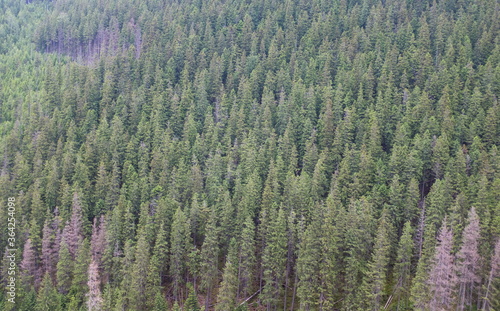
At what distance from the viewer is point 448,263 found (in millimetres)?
50250

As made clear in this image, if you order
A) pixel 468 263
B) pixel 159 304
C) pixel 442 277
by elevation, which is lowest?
pixel 159 304

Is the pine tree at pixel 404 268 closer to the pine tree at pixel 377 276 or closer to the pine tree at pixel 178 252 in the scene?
the pine tree at pixel 377 276

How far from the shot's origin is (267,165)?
8081 cm

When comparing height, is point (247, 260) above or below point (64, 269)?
above

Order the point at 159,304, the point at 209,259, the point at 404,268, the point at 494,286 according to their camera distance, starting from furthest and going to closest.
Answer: the point at 209,259, the point at 404,268, the point at 159,304, the point at 494,286

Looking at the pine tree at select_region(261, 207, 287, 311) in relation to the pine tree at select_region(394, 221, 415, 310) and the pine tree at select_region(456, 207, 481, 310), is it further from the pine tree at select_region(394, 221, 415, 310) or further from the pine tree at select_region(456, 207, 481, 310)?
the pine tree at select_region(456, 207, 481, 310)

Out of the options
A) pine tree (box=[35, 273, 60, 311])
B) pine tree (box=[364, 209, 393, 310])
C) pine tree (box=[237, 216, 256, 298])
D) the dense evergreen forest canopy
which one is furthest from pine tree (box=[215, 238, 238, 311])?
pine tree (box=[35, 273, 60, 311])

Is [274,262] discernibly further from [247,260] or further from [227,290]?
[227,290]

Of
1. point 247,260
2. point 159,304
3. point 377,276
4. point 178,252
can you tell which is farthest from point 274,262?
point 159,304

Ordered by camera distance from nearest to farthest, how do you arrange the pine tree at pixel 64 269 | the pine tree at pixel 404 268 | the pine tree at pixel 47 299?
the pine tree at pixel 404 268
the pine tree at pixel 47 299
the pine tree at pixel 64 269

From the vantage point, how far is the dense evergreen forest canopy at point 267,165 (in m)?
58.8

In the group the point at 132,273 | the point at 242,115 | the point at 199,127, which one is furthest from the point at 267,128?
the point at 132,273

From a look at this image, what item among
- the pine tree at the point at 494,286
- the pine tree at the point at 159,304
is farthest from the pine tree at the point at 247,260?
the pine tree at the point at 494,286

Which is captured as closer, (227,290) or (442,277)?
(442,277)
